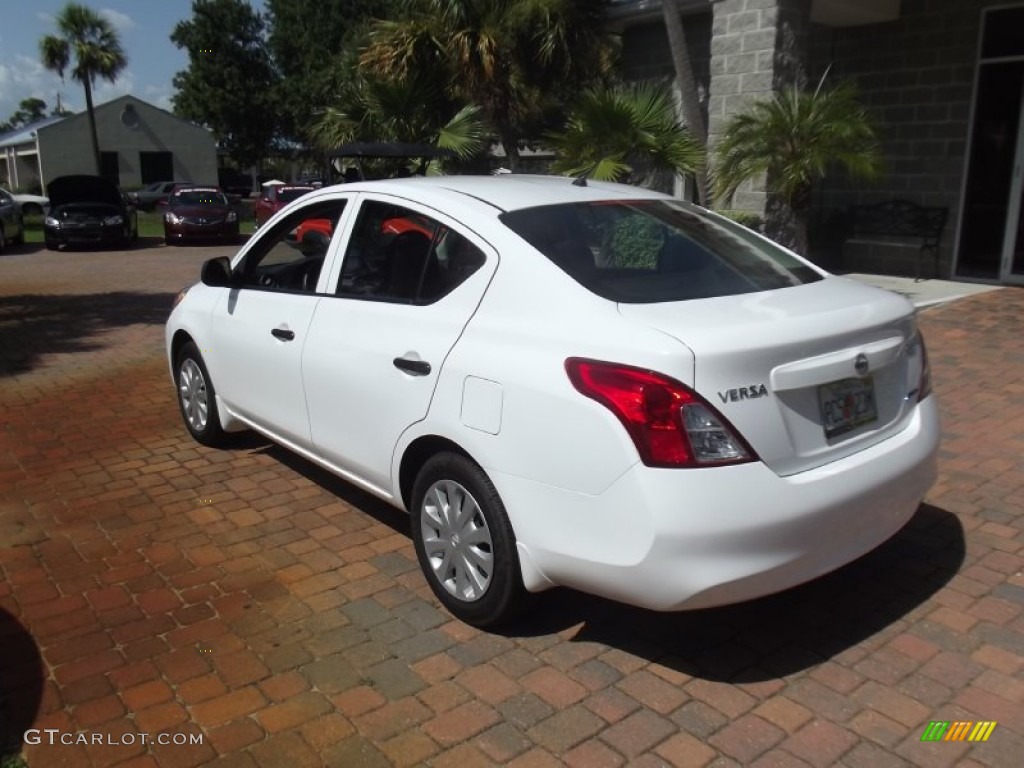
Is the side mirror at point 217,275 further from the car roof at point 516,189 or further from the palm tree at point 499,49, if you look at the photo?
the palm tree at point 499,49

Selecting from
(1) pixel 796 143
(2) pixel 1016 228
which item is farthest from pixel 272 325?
(2) pixel 1016 228

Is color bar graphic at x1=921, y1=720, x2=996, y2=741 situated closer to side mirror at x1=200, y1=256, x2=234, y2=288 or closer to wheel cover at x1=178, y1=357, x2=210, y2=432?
side mirror at x1=200, y1=256, x2=234, y2=288

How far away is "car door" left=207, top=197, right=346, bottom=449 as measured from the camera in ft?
14.3

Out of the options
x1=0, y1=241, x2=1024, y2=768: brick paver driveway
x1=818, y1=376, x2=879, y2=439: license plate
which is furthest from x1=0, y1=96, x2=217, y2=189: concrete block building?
x1=818, y1=376, x2=879, y2=439: license plate

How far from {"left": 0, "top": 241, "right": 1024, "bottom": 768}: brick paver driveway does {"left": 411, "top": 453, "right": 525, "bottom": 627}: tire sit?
0.14 metres

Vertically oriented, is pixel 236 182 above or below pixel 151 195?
above

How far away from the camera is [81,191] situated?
68.3 ft

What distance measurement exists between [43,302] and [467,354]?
1075cm

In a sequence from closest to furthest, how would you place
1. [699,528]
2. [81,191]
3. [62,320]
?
[699,528] < [62,320] < [81,191]

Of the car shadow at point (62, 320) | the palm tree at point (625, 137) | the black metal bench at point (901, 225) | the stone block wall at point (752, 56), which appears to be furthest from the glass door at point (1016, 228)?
the car shadow at point (62, 320)

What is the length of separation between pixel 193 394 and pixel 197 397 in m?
0.06

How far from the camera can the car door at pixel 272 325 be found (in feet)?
14.3

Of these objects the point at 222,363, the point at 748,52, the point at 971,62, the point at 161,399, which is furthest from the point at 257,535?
the point at 971,62

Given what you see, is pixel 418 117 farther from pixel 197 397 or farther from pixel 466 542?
pixel 466 542
